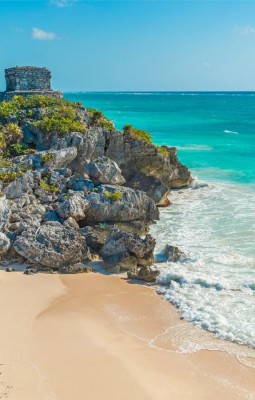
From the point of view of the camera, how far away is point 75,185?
21.3 m

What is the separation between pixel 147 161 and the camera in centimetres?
2616

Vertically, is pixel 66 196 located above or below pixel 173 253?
above

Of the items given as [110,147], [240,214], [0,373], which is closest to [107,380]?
[0,373]

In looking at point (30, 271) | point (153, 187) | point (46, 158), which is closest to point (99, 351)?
point (30, 271)

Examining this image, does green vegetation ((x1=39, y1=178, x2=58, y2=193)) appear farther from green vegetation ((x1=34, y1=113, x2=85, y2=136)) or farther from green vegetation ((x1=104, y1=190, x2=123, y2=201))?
green vegetation ((x1=34, y1=113, x2=85, y2=136))

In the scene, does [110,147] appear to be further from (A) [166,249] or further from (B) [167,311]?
(B) [167,311]

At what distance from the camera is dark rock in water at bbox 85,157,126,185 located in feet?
73.0

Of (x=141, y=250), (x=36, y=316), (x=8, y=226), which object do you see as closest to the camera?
(x=36, y=316)

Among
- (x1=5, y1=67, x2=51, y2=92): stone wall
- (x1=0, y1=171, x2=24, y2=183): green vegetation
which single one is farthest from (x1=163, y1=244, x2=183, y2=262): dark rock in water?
(x1=5, y1=67, x2=51, y2=92): stone wall

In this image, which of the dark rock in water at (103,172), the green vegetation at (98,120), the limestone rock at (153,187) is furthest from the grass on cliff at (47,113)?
the limestone rock at (153,187)

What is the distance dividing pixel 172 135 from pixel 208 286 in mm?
44255

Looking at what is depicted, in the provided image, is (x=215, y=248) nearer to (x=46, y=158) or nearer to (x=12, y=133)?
(x=46, y=158)

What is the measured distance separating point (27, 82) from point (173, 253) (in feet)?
68.0

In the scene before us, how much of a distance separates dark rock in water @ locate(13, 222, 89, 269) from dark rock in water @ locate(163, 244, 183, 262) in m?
2.87
